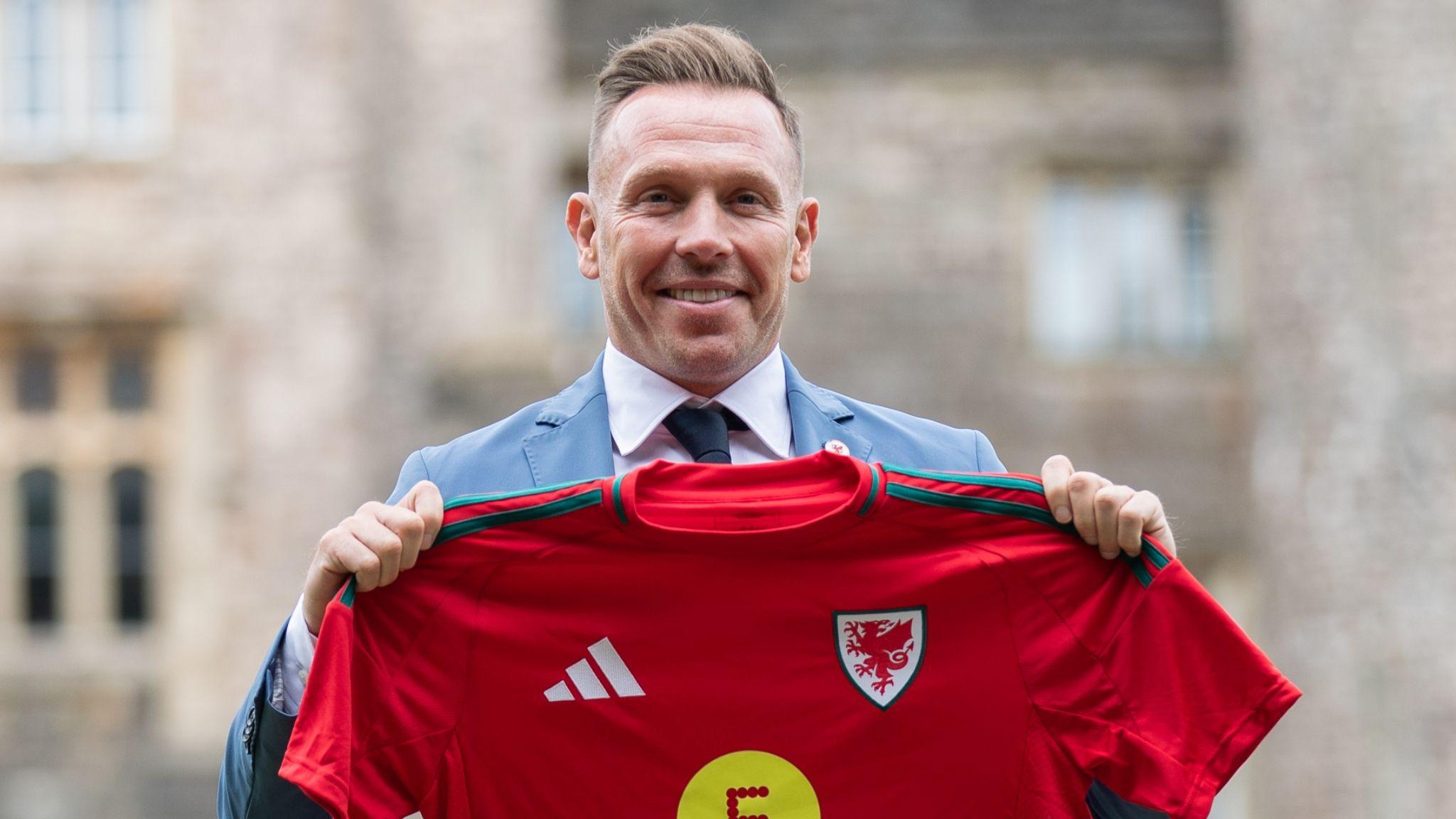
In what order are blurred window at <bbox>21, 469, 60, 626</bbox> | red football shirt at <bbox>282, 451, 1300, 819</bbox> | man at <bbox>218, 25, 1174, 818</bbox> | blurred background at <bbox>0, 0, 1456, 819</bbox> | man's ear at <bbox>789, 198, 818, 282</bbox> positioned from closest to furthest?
man at <bbox>218, 25, 1174, 818</bbox>
red football shirt at <bbox>282, 451, 1300, 819</bbox>
man's ear at <bbox>789, 198, 818, 282</bbox>
blurred background at <bbox>0, 0, 1456, 819</bbox>
blurred window at <bbox>21, 469, 60, 626</bbox>

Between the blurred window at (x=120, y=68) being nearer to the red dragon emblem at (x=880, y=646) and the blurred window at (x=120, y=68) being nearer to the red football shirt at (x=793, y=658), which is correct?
the red football shirt at (x=793, y=658)

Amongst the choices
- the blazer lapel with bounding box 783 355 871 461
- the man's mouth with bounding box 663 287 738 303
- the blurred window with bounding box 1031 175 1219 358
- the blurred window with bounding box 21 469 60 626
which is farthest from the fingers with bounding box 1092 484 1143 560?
the blurred window with bounding box 21 469 60 626

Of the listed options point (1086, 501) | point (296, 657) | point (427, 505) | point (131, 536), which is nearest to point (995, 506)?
point (1086, 501)

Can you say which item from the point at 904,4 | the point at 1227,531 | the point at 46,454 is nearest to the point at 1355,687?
the point at 1227,531

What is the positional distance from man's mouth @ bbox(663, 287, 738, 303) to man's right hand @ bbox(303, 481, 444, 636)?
0.51 m

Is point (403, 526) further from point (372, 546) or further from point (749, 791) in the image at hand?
point (749, 791)

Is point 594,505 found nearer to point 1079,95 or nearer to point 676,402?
point 676,402

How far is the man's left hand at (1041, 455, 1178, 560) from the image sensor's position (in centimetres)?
306

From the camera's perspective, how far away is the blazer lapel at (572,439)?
326 cm

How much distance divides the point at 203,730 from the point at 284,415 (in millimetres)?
2508

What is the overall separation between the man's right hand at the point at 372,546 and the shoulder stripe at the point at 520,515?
75 millimetres

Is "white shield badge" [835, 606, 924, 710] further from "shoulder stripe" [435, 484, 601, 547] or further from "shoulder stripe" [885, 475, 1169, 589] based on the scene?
"shoulder stripe" [435, 484, 601, 547]

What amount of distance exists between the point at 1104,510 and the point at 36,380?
42.9 ft

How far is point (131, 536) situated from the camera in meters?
14.8
